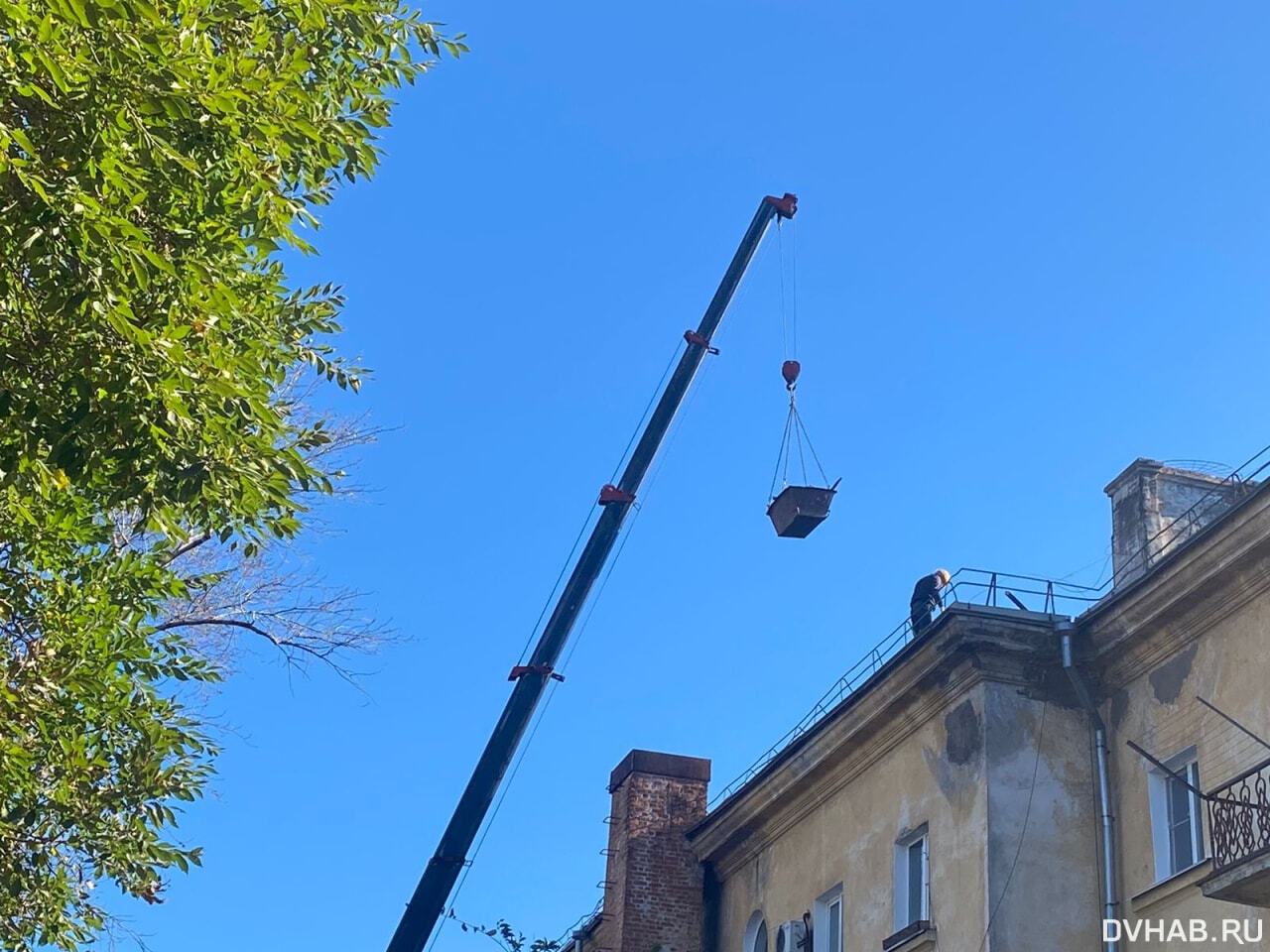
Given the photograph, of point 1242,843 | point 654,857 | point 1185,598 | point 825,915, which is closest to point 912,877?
point 825,915

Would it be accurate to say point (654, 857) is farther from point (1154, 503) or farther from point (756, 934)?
point (1154, 503)

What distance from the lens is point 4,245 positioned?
7.62m

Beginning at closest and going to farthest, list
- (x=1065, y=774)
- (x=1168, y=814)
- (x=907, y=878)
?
(x=1168, y=814) → (x=1065, y=774) → (x=907, y=878)

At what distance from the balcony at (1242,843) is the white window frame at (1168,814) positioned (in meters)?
1.00

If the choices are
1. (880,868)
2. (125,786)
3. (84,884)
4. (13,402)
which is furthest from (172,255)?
(880,868)

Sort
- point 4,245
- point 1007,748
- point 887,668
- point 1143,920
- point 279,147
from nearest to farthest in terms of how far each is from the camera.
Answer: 1. point 4,245
2. point 279,147
3. point 1143,920
4. point 1007,748
5. point 887,668

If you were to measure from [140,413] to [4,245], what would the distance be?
1034 mm

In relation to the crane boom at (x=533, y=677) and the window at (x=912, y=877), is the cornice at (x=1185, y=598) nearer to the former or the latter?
the window at (x=912, y=877)

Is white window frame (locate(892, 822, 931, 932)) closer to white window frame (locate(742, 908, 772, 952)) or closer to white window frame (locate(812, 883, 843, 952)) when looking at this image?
white window frame (locate(812, 883, 843, 952))

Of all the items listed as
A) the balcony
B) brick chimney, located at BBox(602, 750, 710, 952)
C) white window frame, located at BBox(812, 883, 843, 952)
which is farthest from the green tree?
brick chimney, located at BBox(602, 750, 710, 952)

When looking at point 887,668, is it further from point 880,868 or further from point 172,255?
point 172,255

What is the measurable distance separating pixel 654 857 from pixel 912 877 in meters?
6.15

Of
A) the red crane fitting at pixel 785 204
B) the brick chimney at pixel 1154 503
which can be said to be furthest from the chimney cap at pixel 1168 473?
the red crane fitting at pixel 785 204

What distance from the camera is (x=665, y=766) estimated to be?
929 inches
